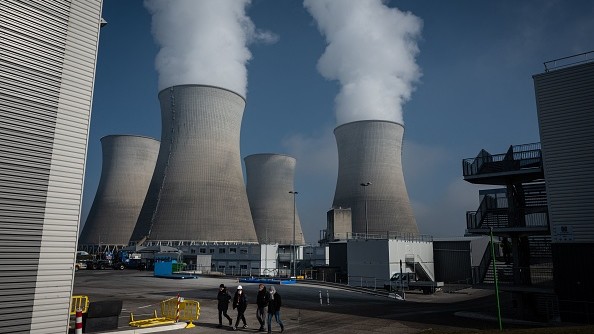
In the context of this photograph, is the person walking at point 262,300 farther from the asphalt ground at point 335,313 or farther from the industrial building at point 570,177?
the industrial building at point 570,177

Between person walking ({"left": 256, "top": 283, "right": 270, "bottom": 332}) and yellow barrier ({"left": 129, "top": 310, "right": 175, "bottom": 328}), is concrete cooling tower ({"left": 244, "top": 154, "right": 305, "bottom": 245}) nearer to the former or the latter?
yellow barrier ({"left": 129, "top": 310, "right": 175, "bottom": 328})

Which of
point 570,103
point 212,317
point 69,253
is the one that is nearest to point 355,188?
point 570,103

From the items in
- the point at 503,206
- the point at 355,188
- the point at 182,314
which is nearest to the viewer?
the point at 182,314

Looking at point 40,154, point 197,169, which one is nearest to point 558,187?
point 40,154

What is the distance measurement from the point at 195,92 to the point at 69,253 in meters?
28.2

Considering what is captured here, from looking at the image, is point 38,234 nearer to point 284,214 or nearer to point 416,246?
point 416,246

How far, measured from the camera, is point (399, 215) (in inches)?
1447

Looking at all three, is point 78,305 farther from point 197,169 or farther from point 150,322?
point 197,169

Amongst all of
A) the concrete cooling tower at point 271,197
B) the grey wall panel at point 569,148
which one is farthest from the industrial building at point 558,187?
the concrete cooling tower at point 271,197

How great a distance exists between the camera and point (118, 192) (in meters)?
46.6

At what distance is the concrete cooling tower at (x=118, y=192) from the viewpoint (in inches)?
1837

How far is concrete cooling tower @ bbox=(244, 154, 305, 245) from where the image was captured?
162 feet

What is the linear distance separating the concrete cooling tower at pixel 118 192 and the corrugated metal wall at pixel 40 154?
40736 millimetres

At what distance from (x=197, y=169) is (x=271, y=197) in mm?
16066
